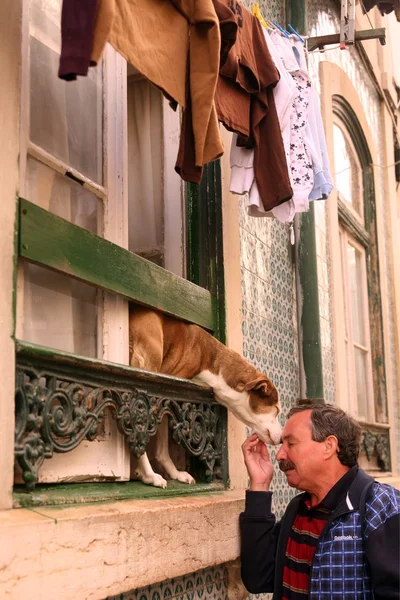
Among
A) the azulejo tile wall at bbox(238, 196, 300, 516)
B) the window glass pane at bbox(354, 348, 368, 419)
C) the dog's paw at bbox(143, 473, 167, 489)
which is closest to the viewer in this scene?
the dog's paw at bbox(143, 473, 167, 489)

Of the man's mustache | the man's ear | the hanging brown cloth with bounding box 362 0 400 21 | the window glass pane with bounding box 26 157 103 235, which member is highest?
the hanging brown cloth with bounding box 362 0 400 21

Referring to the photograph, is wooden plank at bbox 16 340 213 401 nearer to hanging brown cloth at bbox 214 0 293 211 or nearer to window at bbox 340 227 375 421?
hanging brown cloth at bbox 214 0 293 211

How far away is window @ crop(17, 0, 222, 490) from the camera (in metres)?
2.90

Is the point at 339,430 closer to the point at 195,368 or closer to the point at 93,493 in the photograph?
the point at 195,368

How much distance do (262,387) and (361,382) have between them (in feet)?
13.2

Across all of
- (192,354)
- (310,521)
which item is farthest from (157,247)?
(310,521)

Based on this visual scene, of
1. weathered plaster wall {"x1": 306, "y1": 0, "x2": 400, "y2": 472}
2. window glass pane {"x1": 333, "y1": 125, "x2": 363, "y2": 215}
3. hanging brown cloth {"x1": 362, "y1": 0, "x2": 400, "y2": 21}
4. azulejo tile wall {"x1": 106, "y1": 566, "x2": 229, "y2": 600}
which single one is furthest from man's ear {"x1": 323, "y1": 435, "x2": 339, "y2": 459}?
hanging brown cloth {"x1": 362, "y1": 0, "x2": 400, "y2": 21}

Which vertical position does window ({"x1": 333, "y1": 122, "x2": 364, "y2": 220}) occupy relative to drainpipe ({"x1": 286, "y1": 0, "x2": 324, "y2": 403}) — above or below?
above

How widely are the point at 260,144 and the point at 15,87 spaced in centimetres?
146

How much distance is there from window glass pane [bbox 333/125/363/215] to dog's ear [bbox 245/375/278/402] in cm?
370

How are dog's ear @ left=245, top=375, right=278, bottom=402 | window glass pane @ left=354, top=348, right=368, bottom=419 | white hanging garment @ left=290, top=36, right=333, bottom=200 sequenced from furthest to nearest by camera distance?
window glass pane @ left=354, top=348, right=368, bottom=419
white hanging garment @ left=290, top=36, right=333, bottom=200
dog's ear @ left=245, top=375, right=278, bottom=402

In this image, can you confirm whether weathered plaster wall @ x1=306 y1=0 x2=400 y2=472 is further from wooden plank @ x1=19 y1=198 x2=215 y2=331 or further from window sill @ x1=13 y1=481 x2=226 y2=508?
window sill @ x1=13 y1=481 x2=226 y2=508

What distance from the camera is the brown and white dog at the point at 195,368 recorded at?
355 cm

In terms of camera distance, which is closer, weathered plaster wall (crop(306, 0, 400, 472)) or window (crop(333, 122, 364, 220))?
weathered plaster wall (crop(306, 0, 400, 472))
